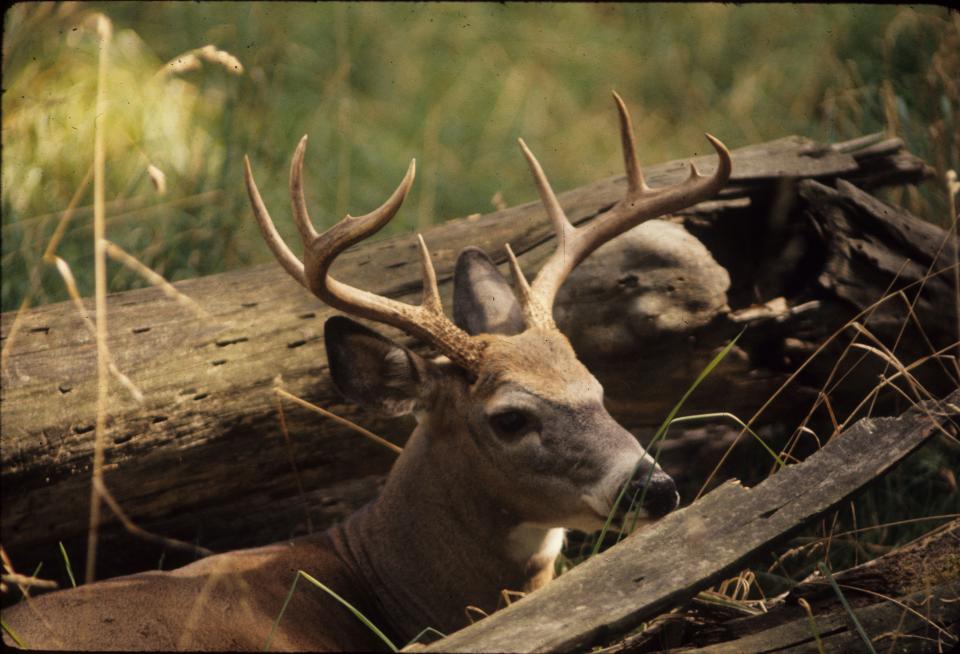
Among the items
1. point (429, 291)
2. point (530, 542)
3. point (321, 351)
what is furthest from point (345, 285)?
point (530, 542)

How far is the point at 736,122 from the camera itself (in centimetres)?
625

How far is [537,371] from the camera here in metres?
3.47

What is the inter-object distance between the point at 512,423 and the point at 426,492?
15.7 inches

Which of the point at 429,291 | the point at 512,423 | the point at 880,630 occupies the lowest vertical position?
the point at 880,630

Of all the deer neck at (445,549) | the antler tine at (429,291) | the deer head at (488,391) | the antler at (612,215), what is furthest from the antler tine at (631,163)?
the deer neck at (445,549)

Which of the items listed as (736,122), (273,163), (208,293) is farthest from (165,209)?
(736,122)

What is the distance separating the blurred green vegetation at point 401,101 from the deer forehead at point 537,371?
1482 millimetres

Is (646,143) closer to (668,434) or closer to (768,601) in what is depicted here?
(668,434)

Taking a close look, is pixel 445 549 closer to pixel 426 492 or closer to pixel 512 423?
pixel 426 492

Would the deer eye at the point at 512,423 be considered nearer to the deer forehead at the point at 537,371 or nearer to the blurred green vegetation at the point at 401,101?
the deer forehead at the point at 537,371

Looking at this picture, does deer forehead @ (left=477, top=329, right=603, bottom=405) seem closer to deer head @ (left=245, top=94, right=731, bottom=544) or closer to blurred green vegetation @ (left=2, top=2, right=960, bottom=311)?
deer head @ (left=245, top=94, right=731, bottom=544)

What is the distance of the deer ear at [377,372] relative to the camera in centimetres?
350

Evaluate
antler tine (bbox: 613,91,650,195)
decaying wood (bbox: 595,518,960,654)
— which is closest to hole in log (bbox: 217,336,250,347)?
antler tine (bbox: 613,91,650,195)

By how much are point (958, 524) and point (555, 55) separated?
4.81m
